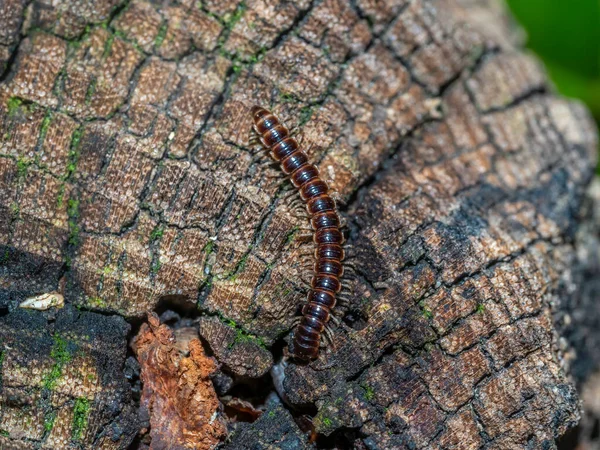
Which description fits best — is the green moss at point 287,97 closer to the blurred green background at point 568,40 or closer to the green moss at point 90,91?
the green moss at point 90,91

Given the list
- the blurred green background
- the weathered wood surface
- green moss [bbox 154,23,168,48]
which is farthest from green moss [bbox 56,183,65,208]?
the blurred green background

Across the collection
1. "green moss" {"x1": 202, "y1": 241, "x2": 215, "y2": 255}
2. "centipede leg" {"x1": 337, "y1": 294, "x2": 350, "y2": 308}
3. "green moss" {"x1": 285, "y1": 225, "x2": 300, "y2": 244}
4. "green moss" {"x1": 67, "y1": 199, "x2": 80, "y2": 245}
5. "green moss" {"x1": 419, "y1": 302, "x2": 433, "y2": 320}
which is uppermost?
"green moss" {"x1": 419, "y1": 302, "x2": 433, "y2": 320}

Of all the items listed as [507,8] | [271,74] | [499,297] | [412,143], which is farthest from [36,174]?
[507,8]

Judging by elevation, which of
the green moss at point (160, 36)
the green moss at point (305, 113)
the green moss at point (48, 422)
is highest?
the green moss at point (305, 113)

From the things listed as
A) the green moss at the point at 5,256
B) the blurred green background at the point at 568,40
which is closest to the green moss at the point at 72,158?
the green moss at the point at 5,256

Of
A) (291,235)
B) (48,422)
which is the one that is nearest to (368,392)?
(291,235)

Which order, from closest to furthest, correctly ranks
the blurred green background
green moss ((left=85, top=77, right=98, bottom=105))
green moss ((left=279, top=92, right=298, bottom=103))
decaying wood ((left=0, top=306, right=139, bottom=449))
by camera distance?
decaying wood ((left=0, top=306, right=139, bottom=449)), green moss ((left=85, top=77, right=98, bottom=105)), green moss ((left=279, top=92, right=298, bottom=103)), the blurred green background

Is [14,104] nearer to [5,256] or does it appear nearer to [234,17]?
[5,256]

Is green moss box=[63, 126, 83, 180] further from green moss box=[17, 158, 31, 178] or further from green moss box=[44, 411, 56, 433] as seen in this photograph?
green moss box=[44, 411, 56, 433]
